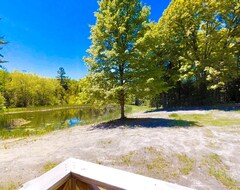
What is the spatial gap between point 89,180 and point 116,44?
36.3 ft

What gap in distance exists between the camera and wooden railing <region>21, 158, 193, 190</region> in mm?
1210

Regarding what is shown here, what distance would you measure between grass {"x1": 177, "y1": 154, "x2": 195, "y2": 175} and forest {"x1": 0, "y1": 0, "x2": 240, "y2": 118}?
19.2 ft

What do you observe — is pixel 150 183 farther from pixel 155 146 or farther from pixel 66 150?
pixel 66 150

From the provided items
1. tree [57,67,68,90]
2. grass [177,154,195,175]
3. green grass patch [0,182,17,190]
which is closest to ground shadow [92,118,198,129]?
grass [177,154,195,175]

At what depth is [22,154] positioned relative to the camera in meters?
6.77

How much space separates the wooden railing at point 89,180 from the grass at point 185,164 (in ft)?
13.5

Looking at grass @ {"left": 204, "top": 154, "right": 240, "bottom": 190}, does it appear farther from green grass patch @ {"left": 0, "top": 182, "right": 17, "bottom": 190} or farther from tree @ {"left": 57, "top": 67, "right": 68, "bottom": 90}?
tree @ {"left": 57, "top": 67, "right": 68, "bottom": 90}

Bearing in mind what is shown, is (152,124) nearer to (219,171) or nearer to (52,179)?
(219,171)

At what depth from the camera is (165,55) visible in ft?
73.7

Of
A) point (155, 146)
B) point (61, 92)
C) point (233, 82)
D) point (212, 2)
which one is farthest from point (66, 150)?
point (61, 92)

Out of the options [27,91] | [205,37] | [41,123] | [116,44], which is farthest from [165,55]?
[27,91]

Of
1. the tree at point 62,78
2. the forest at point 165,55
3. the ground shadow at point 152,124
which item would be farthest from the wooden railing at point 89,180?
the tree at point 62,78

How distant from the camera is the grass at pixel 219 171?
4188 mm

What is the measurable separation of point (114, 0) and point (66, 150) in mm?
10532
